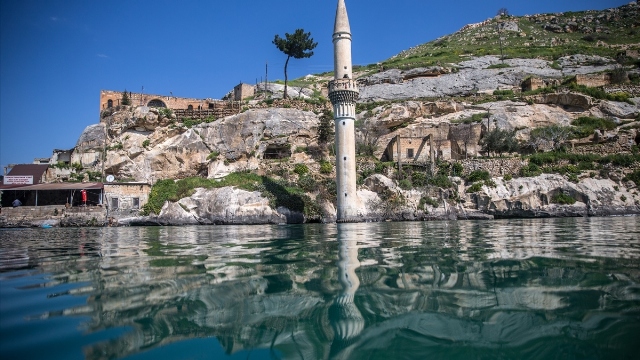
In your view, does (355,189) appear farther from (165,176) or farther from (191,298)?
(191,298)

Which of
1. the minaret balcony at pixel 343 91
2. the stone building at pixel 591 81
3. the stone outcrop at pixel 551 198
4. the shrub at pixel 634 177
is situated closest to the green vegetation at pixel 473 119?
the stone outcrop at pixel 551 198

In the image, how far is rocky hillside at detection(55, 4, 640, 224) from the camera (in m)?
26.3

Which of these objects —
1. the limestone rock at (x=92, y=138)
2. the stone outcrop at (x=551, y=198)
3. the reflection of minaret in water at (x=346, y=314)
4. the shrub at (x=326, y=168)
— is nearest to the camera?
the reflection of minaret in water at (x=346, y=314)

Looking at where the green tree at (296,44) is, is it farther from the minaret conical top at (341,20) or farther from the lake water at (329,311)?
the lake water at (329,311)

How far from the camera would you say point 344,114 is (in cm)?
2689

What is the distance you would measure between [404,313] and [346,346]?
745 mm

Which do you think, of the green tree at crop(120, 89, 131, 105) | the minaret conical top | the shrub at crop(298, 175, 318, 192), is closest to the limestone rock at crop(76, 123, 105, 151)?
the green tree at crop(120, 89, 131, 105)

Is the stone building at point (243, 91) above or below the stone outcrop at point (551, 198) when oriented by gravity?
above

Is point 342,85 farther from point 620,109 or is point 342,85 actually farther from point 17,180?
point 620,109

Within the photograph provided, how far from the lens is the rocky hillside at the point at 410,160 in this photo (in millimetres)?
26266

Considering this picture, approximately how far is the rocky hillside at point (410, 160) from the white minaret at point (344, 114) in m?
1.76

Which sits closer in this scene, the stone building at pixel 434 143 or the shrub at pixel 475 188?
the shrub at pixel 475 188

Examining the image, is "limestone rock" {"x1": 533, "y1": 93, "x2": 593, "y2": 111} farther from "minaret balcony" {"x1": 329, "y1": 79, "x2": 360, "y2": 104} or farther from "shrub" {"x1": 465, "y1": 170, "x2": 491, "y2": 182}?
"minaret balcony" {"x1": 329, "y1": 79, "x2": 360, "y2": 104}

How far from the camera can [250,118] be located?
34125 millimetres
